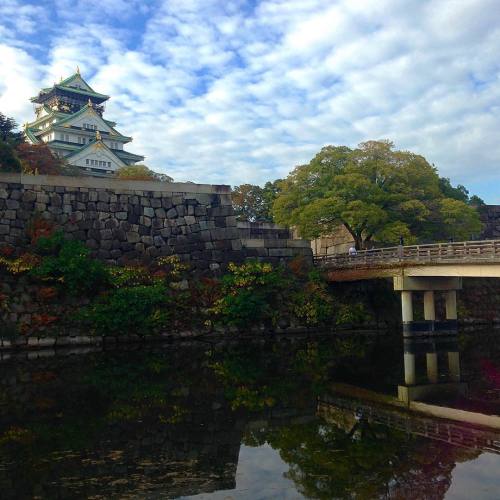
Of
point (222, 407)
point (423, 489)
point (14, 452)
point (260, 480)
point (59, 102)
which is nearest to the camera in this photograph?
point (423, 489)

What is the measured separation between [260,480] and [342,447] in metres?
1.73

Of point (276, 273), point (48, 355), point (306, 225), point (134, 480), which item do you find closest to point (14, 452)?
point (134, 480)

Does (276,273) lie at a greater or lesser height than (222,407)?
greater

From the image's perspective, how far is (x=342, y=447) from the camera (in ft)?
28.6

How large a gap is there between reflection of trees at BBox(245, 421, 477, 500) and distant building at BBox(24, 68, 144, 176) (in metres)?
46.9

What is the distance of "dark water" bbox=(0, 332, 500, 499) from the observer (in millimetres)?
7230

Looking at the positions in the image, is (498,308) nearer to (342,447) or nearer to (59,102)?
(342,447)

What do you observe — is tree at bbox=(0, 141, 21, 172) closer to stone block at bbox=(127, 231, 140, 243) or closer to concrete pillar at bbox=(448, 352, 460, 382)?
stone block at bbox=(127, 231, 140, 243)

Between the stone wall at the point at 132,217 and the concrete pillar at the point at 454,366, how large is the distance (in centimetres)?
1126

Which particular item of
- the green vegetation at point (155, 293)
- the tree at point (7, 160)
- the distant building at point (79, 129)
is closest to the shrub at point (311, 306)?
the green vegetation at point (155, 293)

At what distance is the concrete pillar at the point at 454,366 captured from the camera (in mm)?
14570

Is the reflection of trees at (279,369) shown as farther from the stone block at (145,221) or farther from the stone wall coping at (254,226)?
the stone wall coping at (254,226)

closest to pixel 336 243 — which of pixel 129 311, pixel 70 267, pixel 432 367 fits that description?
pixel 129 311

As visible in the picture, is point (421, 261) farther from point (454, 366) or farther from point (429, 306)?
point (454, 366)
